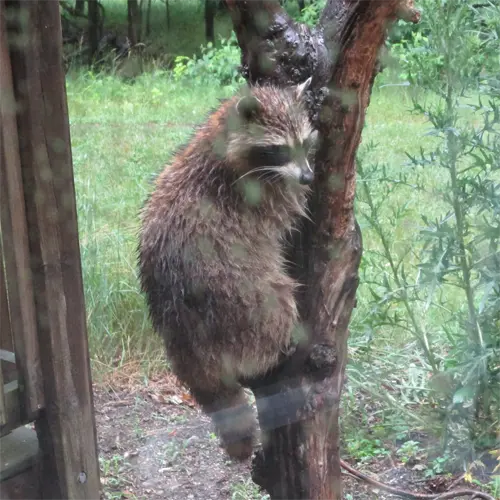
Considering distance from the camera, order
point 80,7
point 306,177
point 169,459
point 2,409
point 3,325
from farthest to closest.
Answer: point 80,7
point 169,459
point 3,325
point 2,409
point 306,177

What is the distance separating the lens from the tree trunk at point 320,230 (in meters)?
1.49

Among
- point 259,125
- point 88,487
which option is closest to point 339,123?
point 259,125

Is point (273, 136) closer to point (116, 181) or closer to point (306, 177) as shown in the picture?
point (306, 177)

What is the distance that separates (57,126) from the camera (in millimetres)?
1769

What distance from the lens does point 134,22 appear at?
2551mm

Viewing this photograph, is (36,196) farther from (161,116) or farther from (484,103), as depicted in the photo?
(484,103)

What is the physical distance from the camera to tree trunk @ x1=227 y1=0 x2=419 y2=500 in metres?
1.49

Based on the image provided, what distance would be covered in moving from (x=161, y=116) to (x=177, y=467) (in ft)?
4.25

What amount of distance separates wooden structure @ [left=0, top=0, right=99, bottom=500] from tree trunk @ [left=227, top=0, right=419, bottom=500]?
0.49 m

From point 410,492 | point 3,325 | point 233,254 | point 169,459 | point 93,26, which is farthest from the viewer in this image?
point 93,26

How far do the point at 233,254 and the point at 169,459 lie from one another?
0.94 meters

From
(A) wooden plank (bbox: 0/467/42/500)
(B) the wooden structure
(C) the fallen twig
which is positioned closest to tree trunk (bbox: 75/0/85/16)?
(B) the wooden structure

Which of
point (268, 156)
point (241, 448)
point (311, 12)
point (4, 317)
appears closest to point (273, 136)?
point (268, 156)

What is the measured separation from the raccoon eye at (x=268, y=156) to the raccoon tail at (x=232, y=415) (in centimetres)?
55
